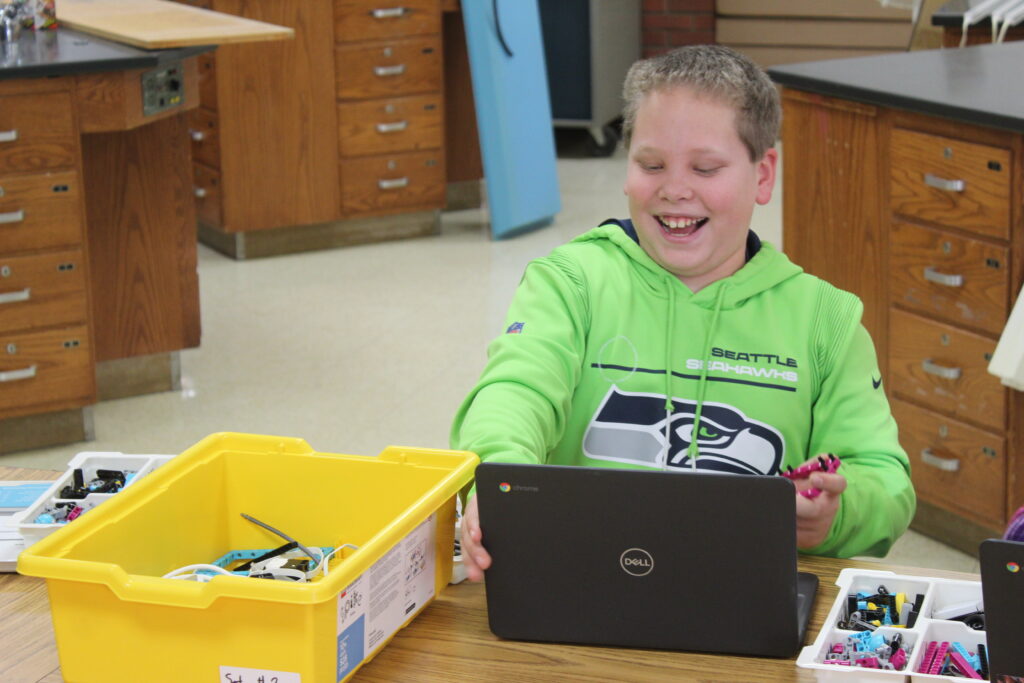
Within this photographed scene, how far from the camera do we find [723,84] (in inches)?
66.9

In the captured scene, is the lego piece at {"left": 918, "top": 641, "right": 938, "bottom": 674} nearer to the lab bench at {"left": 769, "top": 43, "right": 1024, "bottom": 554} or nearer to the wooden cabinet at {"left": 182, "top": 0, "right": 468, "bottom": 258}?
the lab bench at {"left": 769, "top": 43, "right": 1024, "bottom": 554}

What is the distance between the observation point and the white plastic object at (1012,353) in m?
2.71

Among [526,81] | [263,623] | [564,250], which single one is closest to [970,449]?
[564,250]

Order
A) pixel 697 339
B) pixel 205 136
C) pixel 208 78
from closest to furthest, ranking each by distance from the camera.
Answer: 1. pixel 697 339
2. pixel 208 78
3. pixel 205 136

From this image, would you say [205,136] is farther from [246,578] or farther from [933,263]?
[246,578]

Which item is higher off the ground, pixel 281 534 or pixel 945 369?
Result: pixel 281 534

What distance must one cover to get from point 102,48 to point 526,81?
7.16ft

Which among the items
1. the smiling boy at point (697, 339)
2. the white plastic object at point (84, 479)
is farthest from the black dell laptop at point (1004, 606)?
the white plastic object at point (84, 479)

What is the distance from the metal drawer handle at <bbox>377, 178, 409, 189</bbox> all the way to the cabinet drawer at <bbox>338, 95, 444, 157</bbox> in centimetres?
11

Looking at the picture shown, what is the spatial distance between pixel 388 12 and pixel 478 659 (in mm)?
4228

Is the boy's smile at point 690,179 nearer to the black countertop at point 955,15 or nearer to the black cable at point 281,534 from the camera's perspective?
the black cable at point 281,534

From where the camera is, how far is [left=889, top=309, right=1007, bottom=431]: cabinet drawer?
9.75ft

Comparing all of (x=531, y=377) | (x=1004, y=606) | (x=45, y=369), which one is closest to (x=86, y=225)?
(x=45, y=369)

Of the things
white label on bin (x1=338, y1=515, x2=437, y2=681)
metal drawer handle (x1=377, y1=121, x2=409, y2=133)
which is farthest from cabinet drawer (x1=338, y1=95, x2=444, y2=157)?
white label on bin (x1=338, y1=515, x2=437, y2=681)
